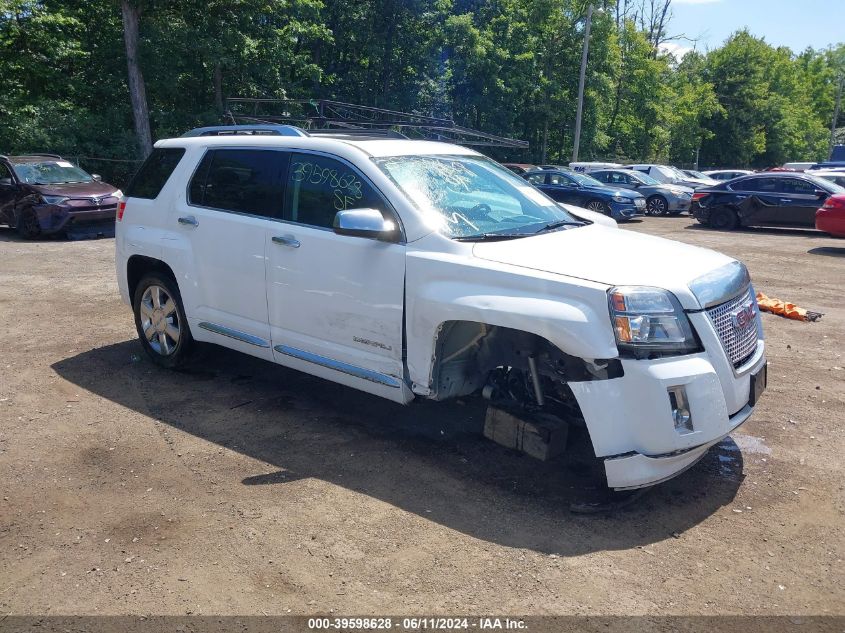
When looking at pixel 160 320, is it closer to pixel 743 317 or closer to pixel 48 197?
pixel 743 317

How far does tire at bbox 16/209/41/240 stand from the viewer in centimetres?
1460

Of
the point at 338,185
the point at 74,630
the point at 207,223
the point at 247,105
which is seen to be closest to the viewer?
the point at 74,630

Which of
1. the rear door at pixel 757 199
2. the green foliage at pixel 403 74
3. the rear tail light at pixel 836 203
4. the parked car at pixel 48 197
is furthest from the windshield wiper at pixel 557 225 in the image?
the green foliage at pixel 403 74

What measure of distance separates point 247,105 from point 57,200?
14972mm

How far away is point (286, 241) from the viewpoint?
4.88m

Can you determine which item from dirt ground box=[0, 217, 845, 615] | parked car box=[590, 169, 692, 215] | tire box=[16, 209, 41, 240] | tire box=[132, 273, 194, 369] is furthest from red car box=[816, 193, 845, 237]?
tire box=[16, 209, 41, 240]

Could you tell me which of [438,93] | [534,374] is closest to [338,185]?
[534,374]

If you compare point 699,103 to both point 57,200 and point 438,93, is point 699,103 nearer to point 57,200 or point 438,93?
point 438,93

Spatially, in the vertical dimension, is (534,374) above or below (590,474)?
above

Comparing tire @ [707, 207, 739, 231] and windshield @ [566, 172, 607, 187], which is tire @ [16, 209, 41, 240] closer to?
windshield @ [566, 172, 607, 187]

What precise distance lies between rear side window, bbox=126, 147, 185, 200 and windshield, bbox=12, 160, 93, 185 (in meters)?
10.3

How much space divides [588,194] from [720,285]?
56.1ft

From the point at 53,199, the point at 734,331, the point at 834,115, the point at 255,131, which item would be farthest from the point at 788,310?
the point at 834,115

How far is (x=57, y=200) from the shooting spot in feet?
47.6
